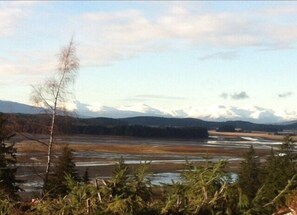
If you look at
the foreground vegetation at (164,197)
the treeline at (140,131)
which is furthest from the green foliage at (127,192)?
the treeline at (140,131)

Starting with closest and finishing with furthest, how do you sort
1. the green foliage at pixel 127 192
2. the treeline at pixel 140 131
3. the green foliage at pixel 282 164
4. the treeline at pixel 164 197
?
the green foliage at pixel 127 192, the treeline at pixel 164 197, the green foliage at pixel 282 164, the treeline at pixel 140 131

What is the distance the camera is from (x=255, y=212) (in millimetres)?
5277

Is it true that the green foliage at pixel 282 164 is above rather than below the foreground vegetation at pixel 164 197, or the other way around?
below

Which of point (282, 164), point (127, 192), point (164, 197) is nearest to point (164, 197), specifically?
point (164, 197)

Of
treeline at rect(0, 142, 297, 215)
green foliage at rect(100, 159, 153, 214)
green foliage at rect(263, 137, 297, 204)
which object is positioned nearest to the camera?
green foliage at rect(100, 159, 153, 214)

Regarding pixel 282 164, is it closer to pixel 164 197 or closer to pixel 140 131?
pixel 164 197

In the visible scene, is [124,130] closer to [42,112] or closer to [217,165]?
[42,112]

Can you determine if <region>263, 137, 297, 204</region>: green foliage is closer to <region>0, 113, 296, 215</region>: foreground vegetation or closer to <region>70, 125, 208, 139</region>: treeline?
<region>0, 113, 296, 215</region>: foreground vegetation

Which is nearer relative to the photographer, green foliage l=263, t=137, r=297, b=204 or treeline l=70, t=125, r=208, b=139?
green foliage l=263, t=137, r=297, b=204

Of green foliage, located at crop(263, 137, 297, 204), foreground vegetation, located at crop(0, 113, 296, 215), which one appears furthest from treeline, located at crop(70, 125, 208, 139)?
foreground vegetation, located at crop(0, 113, 296, 215)

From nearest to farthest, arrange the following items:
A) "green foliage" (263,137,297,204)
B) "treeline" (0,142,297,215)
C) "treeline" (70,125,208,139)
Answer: "treeline" (0,142,297,215) < "green foliage" (263,137,297,204) < "treeline" (70,125,208,139)

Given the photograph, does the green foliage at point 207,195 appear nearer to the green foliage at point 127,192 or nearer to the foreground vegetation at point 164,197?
the foreground vegetation at point 164,197

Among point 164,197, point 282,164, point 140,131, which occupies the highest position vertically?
point 140,131

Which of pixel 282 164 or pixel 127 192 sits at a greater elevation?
pixel 127 192
